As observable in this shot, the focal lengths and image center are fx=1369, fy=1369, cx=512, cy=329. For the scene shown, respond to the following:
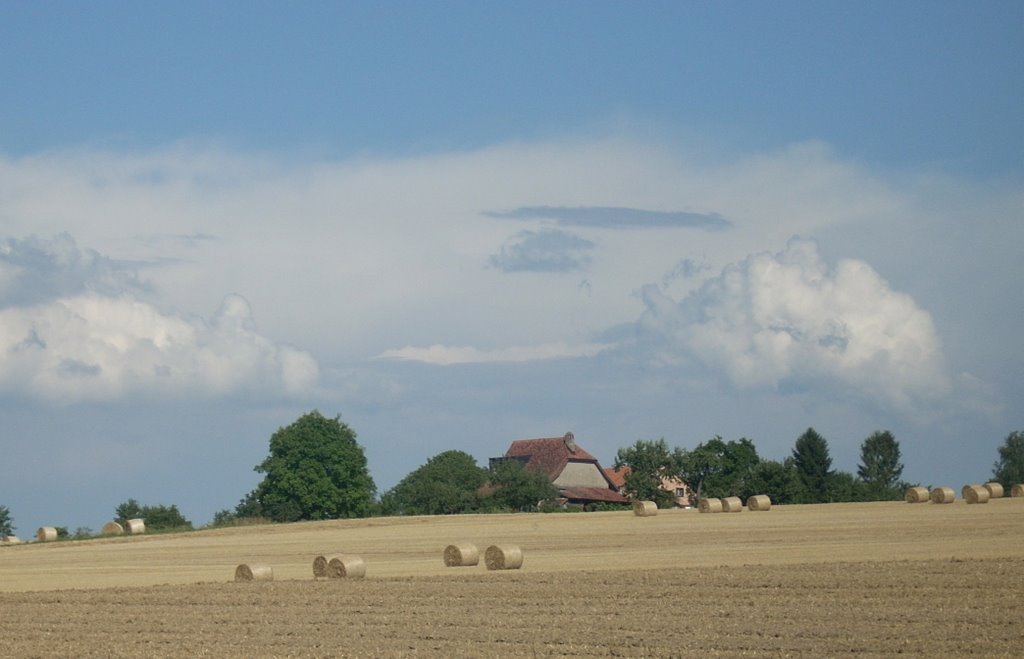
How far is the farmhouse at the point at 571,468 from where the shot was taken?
418 feet

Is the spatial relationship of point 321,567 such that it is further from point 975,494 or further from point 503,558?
point 975,494

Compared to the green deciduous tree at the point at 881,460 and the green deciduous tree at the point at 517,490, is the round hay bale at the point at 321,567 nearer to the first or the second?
the green deciduous tree at the point at 517,490

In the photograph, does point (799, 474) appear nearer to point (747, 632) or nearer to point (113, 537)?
point (113, 537)

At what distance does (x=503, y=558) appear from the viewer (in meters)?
34.4

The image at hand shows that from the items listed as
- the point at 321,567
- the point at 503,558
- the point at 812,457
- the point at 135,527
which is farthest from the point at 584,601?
the point at 812,457

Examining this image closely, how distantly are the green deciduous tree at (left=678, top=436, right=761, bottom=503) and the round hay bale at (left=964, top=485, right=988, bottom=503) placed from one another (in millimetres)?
48527

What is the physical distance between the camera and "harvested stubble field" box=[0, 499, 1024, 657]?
2014 centimetres

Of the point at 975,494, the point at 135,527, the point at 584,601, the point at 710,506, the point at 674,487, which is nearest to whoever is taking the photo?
the point at 584,601

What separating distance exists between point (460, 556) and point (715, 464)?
8217cm

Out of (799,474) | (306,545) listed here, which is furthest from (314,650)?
(799,474)

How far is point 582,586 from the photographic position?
28.6 metres

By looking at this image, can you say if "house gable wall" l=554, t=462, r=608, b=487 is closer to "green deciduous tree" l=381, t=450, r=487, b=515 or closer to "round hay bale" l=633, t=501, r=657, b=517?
"green deciduous tree" l=381, t=450, r=487, b=515

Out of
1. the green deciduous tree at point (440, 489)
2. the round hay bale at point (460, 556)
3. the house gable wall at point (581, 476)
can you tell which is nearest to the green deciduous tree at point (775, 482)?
the green deciduous tree at point (440, 489)

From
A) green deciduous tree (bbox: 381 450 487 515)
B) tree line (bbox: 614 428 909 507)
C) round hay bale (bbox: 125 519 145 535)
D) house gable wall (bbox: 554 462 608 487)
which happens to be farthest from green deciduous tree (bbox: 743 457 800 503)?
round hay bale (bbox: 125 519 145 535)
